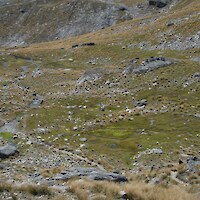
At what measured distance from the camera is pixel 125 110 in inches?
2248

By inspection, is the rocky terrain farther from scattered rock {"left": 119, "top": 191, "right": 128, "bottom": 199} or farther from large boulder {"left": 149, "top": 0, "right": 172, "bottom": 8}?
large boulder {"left": 149, "top": 0, "right": 172, "bottom": 8}

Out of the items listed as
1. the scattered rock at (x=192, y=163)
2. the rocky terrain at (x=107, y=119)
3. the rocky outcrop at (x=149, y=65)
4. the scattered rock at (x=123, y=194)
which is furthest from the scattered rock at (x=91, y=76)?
the scattered rock at (x=123, y=194)

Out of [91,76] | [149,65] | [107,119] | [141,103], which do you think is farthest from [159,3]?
[107,119]

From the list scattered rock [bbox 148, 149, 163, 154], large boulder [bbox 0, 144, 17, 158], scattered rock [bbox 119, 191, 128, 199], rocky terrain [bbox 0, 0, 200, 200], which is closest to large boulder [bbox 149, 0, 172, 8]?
rocky terrain [bbox 0, 0, 200, 200]

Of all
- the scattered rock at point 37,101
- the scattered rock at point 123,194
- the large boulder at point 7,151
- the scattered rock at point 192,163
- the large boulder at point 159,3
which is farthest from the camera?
the large boulder at point 159,3

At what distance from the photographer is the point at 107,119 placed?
5388cm

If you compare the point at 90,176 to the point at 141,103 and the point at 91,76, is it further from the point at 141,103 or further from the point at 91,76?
the point at 91,76

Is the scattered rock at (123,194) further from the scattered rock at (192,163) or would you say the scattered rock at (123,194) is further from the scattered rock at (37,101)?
the scattered rock at (37,101)

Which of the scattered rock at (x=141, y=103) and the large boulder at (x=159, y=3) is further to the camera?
the large boulder at (x=159, y=3)

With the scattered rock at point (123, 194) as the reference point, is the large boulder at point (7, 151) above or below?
below

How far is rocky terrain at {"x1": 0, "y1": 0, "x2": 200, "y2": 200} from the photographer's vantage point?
2430 cm

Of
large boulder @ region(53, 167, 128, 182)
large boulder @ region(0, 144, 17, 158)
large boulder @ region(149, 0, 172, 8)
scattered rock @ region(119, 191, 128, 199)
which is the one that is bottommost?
large boulder @ region(149, 0, 172, 8)

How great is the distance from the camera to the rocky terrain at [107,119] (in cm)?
2430

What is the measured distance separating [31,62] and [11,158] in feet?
278
